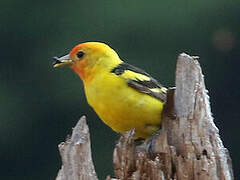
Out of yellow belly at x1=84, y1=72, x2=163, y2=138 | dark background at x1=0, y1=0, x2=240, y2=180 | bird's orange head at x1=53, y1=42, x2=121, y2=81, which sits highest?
dark background at x1=0, y1=0, x2=240, y2=180

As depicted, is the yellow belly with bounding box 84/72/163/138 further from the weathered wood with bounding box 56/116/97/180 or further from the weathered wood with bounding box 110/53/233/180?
the weathered wood with bounding box 56/116/97/180

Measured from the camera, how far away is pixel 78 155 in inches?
253

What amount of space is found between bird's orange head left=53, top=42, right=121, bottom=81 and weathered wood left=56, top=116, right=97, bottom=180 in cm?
129

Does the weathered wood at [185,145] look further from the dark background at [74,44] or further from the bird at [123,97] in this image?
the dark background at [74,44]

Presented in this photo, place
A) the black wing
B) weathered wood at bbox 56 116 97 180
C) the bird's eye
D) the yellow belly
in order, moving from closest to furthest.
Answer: weathered wood at bbox 56 116 97 180, the yellow belly, the black wing, the bird's eye

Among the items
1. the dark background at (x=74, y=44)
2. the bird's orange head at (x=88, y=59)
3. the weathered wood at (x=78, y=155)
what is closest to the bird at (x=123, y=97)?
the bird's orange head at (x=88, y=59)

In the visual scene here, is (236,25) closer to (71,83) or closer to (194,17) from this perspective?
(194,17)

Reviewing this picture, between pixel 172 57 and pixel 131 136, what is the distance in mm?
13741

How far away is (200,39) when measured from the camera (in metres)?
21.9

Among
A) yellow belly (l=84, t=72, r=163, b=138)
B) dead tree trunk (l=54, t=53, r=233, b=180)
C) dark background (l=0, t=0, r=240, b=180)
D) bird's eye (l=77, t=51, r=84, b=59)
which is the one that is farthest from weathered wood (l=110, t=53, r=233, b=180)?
dark background (l=0, t=0, r=240, b=180)

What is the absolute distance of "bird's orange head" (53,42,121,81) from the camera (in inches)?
303

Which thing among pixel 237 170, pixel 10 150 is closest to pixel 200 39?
pixel 237 170

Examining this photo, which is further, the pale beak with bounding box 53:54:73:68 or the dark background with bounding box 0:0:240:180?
the dark background with bounding box 0:0:240:180

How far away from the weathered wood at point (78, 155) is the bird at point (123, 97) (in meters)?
0.83
